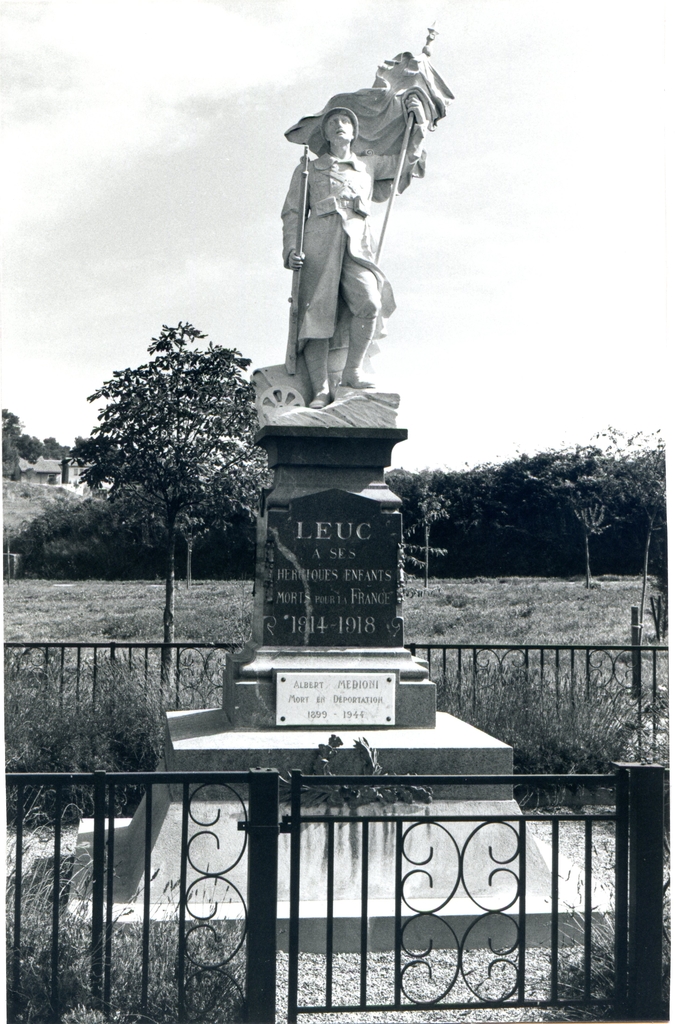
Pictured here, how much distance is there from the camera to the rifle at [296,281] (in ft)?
17.6

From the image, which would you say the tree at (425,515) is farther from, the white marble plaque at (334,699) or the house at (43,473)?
the white marble plaque at (334,699)

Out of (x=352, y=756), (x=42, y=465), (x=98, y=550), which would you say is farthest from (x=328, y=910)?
(x=42, y=465)

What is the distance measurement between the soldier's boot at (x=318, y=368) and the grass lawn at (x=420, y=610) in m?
8.28

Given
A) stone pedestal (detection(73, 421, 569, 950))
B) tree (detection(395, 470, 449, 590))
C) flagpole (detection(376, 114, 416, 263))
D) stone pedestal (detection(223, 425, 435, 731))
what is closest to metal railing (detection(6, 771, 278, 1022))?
stone pedestal (detection(73, 421, 569, 950))

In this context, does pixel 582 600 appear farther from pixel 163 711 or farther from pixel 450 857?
pixel 450 857

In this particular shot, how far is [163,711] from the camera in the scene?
6.71m

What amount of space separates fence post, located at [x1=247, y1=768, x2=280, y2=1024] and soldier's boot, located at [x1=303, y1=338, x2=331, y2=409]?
9.47ft

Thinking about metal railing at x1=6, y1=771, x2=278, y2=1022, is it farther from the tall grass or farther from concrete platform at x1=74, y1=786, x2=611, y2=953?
concrete platform at x1=74, y1=786, x2=611, y2=953

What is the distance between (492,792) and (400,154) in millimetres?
3691

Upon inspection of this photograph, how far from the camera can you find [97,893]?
3057mm

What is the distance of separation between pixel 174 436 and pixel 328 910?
7394 millimetres

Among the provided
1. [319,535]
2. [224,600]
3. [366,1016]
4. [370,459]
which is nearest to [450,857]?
[366,1016]

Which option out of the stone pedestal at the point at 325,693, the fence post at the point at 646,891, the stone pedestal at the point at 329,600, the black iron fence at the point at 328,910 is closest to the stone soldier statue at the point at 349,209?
the stone pedestal at the point at 329,600

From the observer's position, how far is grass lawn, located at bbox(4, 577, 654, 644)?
48.1 ft
